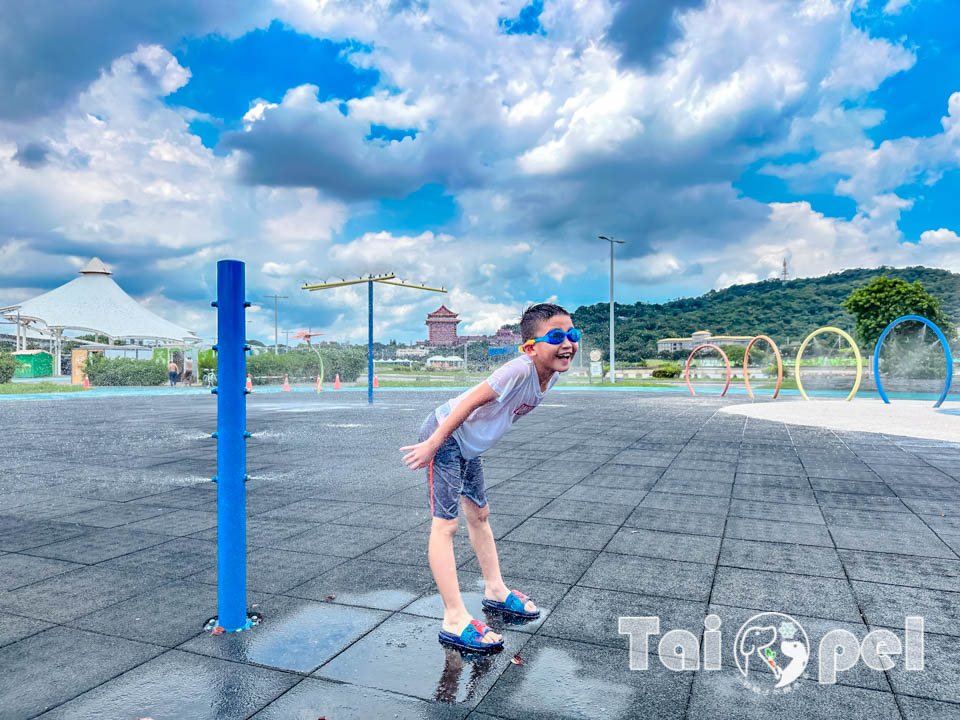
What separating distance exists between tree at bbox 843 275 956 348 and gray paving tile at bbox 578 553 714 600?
47767 millimetres

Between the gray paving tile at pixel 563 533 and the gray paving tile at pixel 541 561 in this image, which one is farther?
the gray paving tile at pixel 563 533

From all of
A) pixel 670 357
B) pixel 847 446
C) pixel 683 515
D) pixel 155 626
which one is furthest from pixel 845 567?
pixel 670 357

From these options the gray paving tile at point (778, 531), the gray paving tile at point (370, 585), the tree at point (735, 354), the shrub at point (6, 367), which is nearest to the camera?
the gray paving tile at point (370, 585)

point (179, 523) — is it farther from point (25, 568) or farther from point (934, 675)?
point (934, 675)

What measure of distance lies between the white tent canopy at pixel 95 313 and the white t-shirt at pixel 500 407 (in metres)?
44.8

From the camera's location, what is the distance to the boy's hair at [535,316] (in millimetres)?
2959

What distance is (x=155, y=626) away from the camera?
3.04m

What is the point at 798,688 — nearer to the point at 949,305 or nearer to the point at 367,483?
the point at 367,483

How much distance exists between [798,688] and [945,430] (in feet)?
40.7

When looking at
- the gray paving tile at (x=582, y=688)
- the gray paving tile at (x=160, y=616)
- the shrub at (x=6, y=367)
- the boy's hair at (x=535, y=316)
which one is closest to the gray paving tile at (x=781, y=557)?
the gray paving tile at (x=582, y=688)

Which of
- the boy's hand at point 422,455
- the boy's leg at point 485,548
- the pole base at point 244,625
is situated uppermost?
the boy's hand at point 422,455

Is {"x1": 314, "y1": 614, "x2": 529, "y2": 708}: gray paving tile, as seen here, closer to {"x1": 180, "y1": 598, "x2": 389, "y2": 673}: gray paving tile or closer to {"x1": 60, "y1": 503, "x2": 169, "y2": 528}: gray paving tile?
{"x1": 180, "y1": 598, "x2": 389, "y2": 673}: gray paving tile

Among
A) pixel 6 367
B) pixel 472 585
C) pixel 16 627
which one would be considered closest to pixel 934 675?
pixel 472 585

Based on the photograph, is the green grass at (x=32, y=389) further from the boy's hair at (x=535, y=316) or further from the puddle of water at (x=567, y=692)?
the puddle of water at (x=567, y=692)
